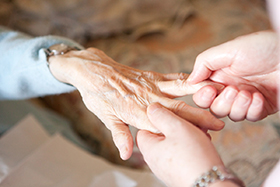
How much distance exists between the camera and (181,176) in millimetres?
465

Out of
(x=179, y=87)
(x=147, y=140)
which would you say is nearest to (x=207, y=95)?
(x=179, y=87)

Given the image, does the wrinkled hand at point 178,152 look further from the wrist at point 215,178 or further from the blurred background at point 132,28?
the blurred background at point 132,28

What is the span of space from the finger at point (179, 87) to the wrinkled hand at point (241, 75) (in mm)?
18

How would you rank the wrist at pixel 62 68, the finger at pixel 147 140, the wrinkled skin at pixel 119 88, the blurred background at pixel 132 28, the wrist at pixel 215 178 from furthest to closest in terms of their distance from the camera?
1. the blurred background at pixel 132 28
2. the wrist at pixel 62 68
3. the wrinkled skin at pixel 119 88
4. the finger at pixel 147 140
5. the wrist at pixel 215 178

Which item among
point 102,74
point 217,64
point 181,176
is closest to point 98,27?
point 102,74

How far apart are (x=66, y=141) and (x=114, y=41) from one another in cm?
94

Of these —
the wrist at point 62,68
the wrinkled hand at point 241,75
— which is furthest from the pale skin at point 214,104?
the wrist at point 62,68

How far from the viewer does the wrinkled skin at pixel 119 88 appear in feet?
2.20

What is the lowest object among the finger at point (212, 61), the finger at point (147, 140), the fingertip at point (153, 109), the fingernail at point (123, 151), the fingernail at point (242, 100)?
the fingernail at point (123, 151)

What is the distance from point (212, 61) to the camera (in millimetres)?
656

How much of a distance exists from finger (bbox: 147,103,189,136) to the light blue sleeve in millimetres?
408

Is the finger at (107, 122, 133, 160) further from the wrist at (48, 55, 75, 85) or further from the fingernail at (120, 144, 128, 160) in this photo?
the wrist at (48, 55, 75, 85)

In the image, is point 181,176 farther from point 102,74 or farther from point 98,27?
point 98,27

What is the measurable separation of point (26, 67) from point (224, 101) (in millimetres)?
773
